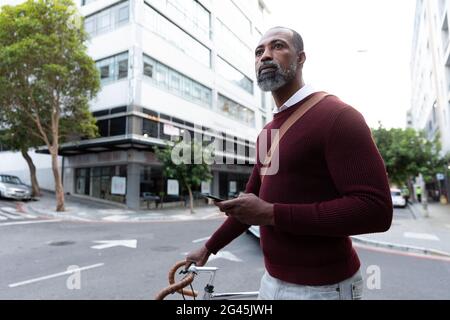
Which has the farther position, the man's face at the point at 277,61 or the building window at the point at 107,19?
the building window at the point at 107,19

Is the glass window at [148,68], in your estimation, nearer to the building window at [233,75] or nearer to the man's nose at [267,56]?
the building window at [233,75]

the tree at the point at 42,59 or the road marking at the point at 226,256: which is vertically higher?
the tree at the point at 42,59

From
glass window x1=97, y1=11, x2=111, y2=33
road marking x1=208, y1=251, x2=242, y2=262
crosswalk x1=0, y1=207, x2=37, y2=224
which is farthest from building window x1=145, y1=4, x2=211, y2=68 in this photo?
road marking x1=208, y1=251, x2=242, y2=262

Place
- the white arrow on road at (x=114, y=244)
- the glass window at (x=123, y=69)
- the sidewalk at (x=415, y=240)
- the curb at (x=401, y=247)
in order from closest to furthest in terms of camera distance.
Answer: the curb at (x=401, y=247) < the sidewalk at (x=415, y=240) < the white arrow on road at (x=114, y=244) < the glass window at (x=123, y=69)

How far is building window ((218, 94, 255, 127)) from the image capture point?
30.0 meters

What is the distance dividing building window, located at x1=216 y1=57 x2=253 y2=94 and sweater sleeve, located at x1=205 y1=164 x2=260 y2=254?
28.2 m

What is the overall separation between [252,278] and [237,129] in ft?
88.6

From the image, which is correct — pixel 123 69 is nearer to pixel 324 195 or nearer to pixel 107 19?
pixel 107 19

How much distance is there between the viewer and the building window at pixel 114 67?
21.0m

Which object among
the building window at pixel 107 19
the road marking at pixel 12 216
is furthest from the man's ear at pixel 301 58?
the building window at pixel 107 19

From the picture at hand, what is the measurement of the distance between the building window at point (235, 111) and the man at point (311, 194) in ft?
91.6

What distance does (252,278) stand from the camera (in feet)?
18.0

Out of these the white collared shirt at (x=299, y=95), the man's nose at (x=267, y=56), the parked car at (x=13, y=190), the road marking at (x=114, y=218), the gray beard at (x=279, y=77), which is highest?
the man's nose at (x=267, y=56)
